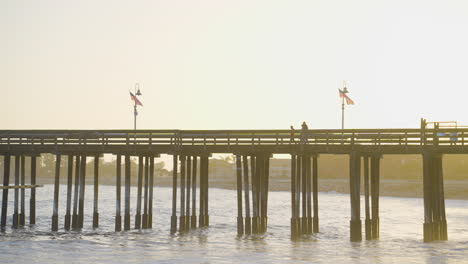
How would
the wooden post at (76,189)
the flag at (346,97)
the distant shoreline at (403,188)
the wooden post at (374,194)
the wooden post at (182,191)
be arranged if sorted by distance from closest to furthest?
the wooden post at (374,194), the wooden post at (182,191), the wooden post at (76,189), the flag at (346,97), the distant shoreline at (403,188)

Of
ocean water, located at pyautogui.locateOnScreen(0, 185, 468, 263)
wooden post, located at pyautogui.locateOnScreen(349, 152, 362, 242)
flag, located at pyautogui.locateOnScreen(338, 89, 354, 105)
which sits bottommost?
ocean water, located at pyautogui.locateOnScreen(0, 185, 468, 263)

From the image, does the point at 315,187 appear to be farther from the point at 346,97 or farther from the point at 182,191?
the point at 346,97

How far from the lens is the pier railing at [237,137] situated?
1596 inches

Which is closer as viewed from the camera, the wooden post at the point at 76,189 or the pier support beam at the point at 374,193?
the pier support beam at the point at 374,193

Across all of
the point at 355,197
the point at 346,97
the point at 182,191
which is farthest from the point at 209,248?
the point at 346,97

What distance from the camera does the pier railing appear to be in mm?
40531

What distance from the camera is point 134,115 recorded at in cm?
5425

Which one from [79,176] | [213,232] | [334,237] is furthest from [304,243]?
[79,176]

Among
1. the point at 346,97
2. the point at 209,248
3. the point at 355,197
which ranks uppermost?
the point at 346,97

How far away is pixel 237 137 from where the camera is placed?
4412 centimetres

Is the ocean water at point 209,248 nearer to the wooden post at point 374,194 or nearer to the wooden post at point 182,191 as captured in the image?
the wooden post at point 374,194

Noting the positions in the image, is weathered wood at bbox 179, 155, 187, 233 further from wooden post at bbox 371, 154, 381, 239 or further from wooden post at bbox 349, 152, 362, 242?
wooden post at bbox 371, 154, 381, 239

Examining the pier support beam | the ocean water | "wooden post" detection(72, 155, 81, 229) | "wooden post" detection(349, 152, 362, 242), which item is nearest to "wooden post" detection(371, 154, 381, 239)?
the pier support beam

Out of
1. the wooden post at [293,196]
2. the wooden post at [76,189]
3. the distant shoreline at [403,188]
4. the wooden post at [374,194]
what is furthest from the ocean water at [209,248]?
the distant shoreline at [403,188]
